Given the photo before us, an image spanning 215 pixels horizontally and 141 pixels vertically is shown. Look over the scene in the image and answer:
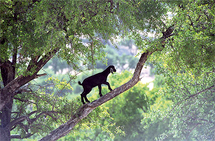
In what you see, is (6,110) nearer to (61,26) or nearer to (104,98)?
(104,98)

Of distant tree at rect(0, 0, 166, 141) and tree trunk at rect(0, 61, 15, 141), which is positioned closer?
distant tree at rect(0, 0, 166, 141)

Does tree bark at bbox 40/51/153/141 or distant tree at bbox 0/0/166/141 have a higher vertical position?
distant tree at bbox 0/0/166/141

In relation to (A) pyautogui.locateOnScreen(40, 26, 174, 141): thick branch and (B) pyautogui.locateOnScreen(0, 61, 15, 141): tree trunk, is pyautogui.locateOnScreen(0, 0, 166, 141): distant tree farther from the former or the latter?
(B) pyautogui.locateOnScreen(0, 61, 15, 141): tree trunk

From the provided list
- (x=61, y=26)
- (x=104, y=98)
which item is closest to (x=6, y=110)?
(x=104, y=98)

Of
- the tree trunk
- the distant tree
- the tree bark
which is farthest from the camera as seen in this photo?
the tree trunk

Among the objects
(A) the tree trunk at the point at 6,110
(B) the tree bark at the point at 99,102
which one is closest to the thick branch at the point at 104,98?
(B) the tree bark at the point at 99,102

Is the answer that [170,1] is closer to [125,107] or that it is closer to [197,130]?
[197,130]

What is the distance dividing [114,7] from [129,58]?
243 ft

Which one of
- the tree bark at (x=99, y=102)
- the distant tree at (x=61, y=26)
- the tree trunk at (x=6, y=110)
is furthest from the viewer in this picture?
the tree trunk at (x=6, y=110)

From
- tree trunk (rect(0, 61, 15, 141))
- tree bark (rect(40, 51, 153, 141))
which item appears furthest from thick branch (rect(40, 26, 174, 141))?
tree trunk (rect(0, 61, 15, 141))

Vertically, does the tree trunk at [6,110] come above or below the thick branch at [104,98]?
above

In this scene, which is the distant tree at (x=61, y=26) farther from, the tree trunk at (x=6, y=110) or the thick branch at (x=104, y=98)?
the tree trunk at (x=6, y=110)

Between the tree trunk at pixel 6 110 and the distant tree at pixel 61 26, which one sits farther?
the tree trunk at pixel 6 110

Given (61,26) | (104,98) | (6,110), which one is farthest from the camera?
(6,110)
